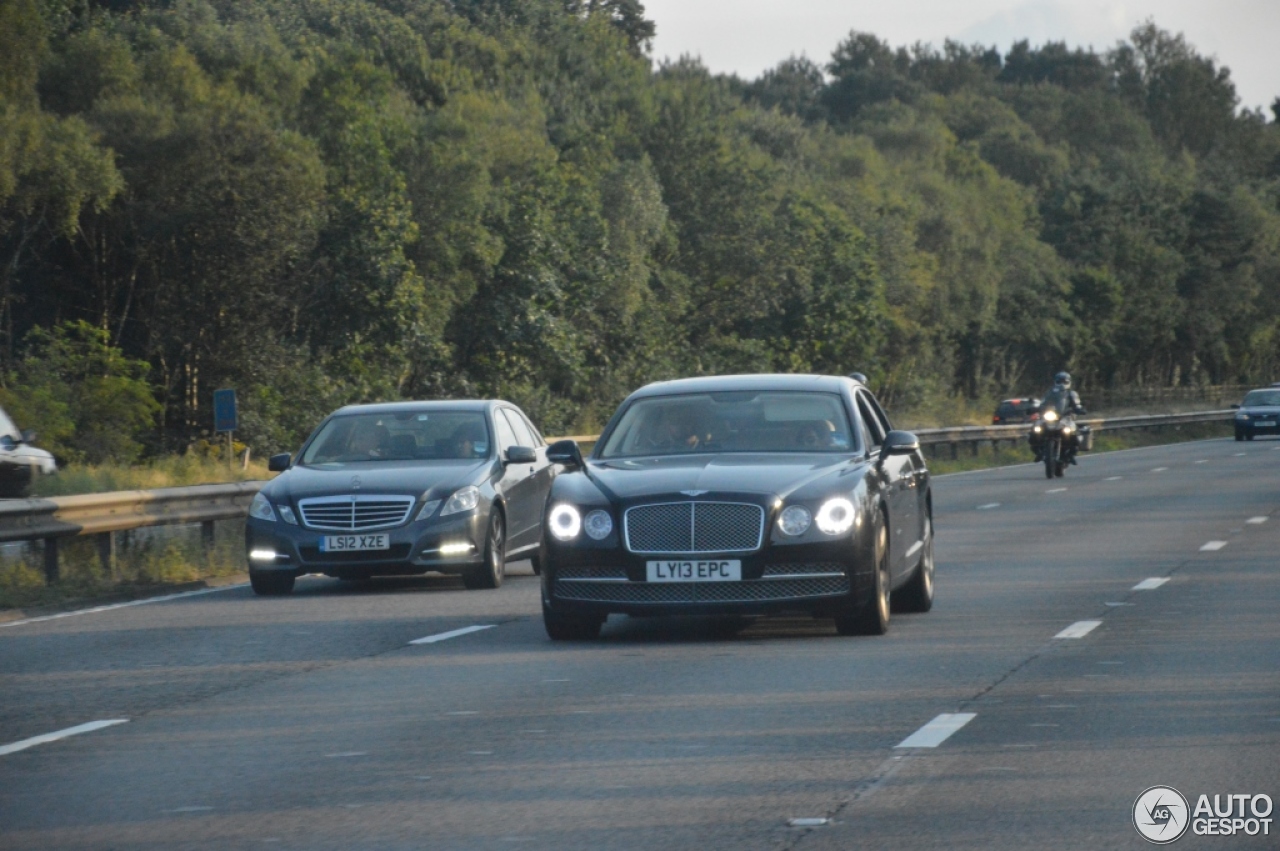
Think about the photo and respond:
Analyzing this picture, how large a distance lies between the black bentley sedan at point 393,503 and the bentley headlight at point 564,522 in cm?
386

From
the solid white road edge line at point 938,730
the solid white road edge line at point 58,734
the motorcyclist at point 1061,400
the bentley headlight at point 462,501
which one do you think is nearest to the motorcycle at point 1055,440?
the motorcyclist at point 1061,400

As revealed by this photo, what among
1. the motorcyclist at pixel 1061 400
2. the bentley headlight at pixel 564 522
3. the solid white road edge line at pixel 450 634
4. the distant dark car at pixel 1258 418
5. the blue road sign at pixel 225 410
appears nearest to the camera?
the bentley headlight at pixel 564 522

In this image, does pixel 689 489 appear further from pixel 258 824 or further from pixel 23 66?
pixel 23 66

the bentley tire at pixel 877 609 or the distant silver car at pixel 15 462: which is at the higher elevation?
the distant silver car at pixel 15 462

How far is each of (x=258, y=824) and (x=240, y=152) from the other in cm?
3530

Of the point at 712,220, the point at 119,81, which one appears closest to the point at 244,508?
the point at 119,81

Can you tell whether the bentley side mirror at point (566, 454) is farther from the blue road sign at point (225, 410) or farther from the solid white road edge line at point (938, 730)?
the blue road sign at point (225, 410)

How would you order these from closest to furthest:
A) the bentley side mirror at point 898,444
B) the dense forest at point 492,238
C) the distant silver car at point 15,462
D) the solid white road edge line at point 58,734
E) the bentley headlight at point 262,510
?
the solid white road edge line at point 58,734, the bentley side mirror at point 898,444, the bentley headlight at point 262,510, the distant silver car at point 15,462, the dense forest at point 492,238

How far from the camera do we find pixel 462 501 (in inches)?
656

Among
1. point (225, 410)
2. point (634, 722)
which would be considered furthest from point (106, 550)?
point (634, 722)

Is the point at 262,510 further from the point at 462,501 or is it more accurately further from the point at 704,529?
the point at 704,529

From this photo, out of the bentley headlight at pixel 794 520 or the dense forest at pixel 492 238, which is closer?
the bentley headlight at pixel 794 520

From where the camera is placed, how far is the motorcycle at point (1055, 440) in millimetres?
36000

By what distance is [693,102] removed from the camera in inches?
2697
